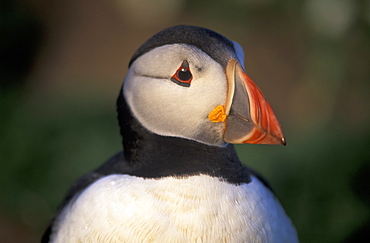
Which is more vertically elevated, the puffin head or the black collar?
the puffin head

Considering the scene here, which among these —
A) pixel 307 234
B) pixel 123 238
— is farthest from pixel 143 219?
pixel 307 234

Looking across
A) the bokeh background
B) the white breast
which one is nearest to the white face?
the white breast

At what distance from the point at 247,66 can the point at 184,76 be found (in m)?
5.00

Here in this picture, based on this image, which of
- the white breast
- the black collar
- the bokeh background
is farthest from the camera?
the bokeh background

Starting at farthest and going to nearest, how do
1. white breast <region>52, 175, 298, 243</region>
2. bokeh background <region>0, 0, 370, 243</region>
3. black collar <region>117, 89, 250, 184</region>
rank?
1. bokeh background <region>0, 0, 370, 243</region>
2. black collar <region>117, 89, 250, 184</region>
3. white breast <region>52, 175, 298, 243</region>

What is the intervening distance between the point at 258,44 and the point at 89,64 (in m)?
2.72

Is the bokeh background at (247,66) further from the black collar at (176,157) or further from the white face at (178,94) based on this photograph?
the white face at (178,94)

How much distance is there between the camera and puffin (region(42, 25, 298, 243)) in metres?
1.88

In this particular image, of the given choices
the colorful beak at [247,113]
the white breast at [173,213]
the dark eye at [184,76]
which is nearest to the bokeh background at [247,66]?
the white breast at [173,213]

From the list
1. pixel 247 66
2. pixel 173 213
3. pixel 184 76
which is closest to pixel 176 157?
pixel 173 213

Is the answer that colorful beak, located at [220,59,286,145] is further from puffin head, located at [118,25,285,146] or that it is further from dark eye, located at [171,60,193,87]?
dark eye, located at [171,60,193,87]

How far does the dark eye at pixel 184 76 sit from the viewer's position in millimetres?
1926

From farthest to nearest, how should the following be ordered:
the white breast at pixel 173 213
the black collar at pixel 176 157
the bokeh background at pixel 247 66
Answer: the bokeh background at pixel 247 66, the black collar at pixel 176 157, the white breast at pixel 173 213

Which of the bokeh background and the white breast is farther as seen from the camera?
the bokeh background
